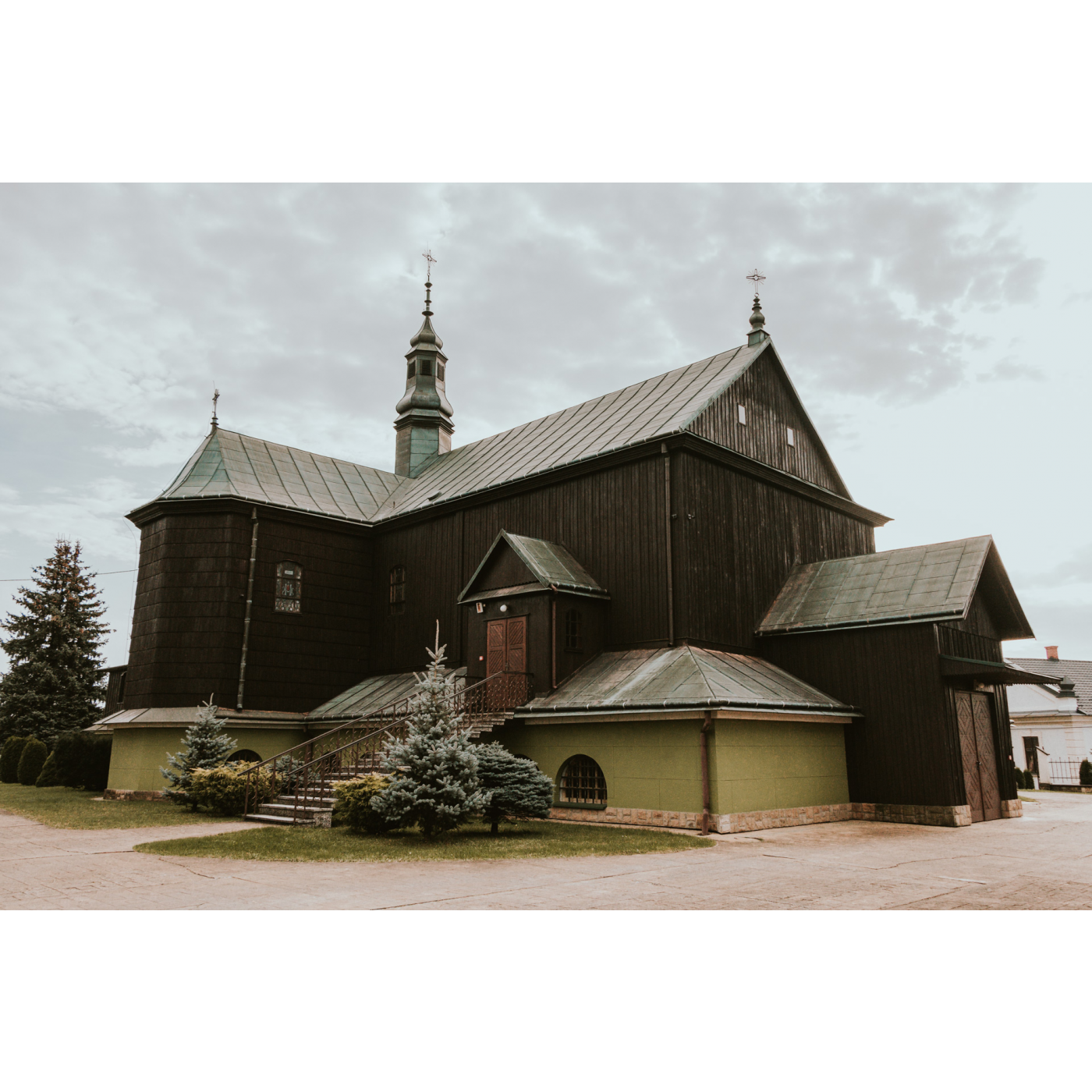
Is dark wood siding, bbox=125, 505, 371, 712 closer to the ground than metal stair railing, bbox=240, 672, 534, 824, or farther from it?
farther from it

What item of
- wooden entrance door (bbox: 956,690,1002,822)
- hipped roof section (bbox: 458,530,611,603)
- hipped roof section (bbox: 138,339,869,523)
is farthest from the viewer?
hipped roof section (bbox: 138,339,869,523)

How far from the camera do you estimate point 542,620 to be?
18688 mm

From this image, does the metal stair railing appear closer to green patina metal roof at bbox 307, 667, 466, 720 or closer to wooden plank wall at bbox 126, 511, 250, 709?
green patina metal roof at bbox 307, 667, 466, 720

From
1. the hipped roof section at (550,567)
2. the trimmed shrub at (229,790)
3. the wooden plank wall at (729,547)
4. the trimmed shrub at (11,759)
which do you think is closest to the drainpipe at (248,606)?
the trimmed shrub at (229,790)

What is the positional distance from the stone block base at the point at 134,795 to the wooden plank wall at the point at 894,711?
623 inches

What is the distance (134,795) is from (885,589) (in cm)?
1834

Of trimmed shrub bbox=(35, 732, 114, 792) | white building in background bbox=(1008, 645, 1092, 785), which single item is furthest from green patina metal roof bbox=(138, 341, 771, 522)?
white building in background bbox=(1008, 645, 1092, 785)

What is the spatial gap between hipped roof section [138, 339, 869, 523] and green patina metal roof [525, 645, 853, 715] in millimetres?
4803

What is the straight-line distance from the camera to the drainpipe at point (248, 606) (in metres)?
22.7

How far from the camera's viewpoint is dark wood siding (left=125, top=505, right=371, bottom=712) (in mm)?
22609

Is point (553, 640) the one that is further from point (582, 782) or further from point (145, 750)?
point (145, 750)

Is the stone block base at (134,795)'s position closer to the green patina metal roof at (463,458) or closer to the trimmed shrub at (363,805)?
the green patina metal roof at (463,458)
